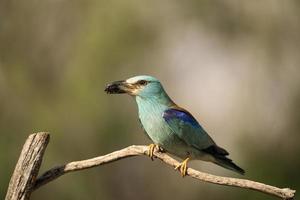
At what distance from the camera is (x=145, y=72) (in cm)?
1317

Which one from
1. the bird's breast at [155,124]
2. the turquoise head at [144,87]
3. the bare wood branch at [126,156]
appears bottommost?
the bare wood branch at [126,156]

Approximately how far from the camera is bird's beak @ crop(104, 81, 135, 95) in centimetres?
587

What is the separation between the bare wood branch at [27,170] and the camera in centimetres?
469

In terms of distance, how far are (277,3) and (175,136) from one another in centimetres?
733

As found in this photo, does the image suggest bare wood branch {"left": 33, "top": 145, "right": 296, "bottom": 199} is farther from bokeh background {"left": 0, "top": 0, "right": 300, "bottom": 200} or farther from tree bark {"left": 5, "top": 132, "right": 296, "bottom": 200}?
bokeh background {"left": 0, "top": 0, "right": 300, "bottom": 200}

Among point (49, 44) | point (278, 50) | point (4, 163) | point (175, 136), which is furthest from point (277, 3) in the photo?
point (175, 136)

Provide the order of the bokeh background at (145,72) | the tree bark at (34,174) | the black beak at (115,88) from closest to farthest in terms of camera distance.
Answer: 1. the tree bark at (34,174)
2. the black beak at (115,88)
3. the bokeh background at (145,72)

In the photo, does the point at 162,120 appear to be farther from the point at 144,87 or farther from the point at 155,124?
the point at 144,87

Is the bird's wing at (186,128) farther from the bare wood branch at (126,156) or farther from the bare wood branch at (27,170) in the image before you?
the bare wood branch at (27,170)

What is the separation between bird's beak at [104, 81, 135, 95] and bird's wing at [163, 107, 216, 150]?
0.98 ft

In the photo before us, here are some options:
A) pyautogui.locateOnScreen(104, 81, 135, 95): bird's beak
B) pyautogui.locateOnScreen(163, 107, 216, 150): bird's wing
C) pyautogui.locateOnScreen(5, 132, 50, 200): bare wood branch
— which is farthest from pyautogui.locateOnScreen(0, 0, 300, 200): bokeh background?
pyautogui.locateOnScreen(5, 132, 50, 200): bare wood branch

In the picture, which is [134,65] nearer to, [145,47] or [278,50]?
[145,47]

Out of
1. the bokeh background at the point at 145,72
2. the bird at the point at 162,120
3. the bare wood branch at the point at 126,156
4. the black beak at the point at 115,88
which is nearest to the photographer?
the bare wood branch at the point at 126,156

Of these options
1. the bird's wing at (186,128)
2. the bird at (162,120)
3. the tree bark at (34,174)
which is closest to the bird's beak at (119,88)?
the bird at (162,120)
